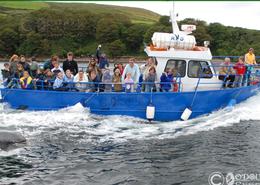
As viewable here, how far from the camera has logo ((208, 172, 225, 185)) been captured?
993 cm

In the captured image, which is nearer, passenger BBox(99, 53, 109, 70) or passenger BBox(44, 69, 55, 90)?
passenger BBox(44, 69, 55, 90)

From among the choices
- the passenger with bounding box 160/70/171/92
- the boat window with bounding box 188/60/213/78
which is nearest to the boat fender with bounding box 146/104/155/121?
the passenger with bounding box 160/70/171/92

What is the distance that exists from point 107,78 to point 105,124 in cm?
207

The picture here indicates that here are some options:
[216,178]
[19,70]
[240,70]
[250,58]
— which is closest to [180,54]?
[240,70]

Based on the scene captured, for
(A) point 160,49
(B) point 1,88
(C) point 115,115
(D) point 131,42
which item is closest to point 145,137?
(C) point 115,115

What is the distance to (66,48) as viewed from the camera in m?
75.4

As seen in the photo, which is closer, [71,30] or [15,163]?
[15,163]

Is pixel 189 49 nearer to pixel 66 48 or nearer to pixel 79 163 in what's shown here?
pixel 79 163

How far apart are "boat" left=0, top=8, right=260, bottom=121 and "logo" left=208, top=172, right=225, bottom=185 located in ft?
17.3

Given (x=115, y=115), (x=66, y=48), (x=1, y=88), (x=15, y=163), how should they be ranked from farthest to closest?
(x=66, y=48), (x=1, y=88), (x=115, y=115), (x=15, y=163)

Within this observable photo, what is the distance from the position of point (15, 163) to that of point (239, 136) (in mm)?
7353

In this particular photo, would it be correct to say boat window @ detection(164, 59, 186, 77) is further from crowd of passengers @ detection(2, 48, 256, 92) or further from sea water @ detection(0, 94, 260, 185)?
sea water @ detection(0, 94, 260, 185)

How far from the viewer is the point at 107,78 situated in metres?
16.3

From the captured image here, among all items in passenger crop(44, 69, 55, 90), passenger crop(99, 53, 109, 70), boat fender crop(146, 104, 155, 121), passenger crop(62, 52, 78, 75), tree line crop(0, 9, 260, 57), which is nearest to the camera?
boat fender crop(146, 104, 155, 121)
